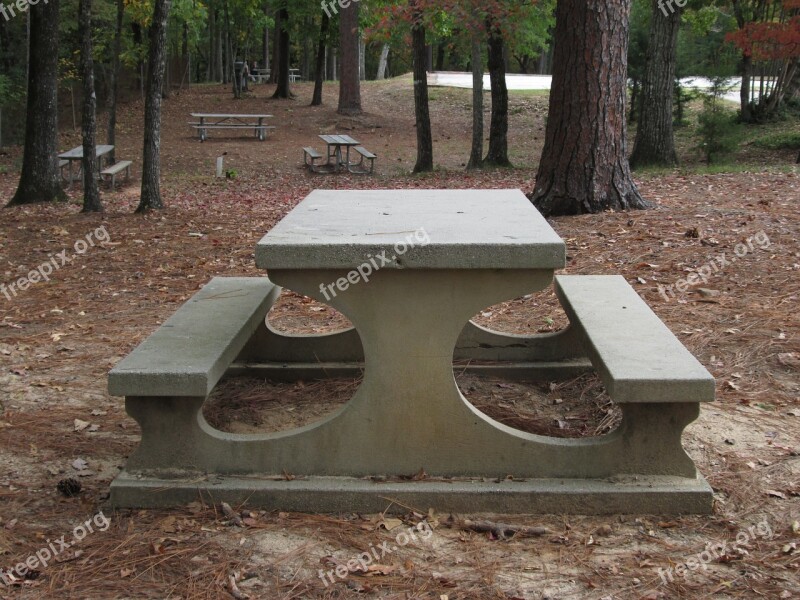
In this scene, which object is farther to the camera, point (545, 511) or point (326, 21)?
point (326, 21)

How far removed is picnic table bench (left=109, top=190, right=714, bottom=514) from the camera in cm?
320

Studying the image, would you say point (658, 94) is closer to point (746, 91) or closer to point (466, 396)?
point (746, 91)

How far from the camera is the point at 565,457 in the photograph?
3414 millimetres

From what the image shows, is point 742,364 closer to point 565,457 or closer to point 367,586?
point 565,457

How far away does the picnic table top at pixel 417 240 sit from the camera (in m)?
3.18

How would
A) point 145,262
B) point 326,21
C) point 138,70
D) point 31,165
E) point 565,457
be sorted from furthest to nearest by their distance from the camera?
point 138,70 → point 326,21 → point 31,165 → point 145,262 → point 565,457

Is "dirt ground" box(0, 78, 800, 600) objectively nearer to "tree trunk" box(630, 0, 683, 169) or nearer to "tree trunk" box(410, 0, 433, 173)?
"tree trunk" box(630, 0, 683, 169)

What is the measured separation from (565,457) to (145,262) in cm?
544

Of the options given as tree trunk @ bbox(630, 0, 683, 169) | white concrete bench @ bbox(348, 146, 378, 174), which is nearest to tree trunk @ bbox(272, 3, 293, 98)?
white concrete bench @ bbox(348, 146, 378, 174)

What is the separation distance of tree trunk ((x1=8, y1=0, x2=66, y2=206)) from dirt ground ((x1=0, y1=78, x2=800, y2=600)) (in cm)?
300

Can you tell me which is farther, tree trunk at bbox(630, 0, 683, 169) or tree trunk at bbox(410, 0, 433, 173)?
tree trunk at bbox(410, 0, 433, 173)

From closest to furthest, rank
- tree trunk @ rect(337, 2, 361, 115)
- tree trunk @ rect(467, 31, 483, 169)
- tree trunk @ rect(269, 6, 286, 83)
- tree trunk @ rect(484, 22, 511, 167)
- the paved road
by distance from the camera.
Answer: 1. tree trunk @ rect(467, 31, 483, 169)
2. tree trunk @ rect(484, 22, 511, 167)
3. tree trunk @ rect(337, 2, 361, 115)
4. tree trunk @ rect(269, 6, 286, 83)
5. the paved road

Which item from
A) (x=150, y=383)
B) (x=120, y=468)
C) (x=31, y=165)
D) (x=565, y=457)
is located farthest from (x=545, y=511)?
(x=31, y=165)

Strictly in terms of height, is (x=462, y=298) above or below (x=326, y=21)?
below
